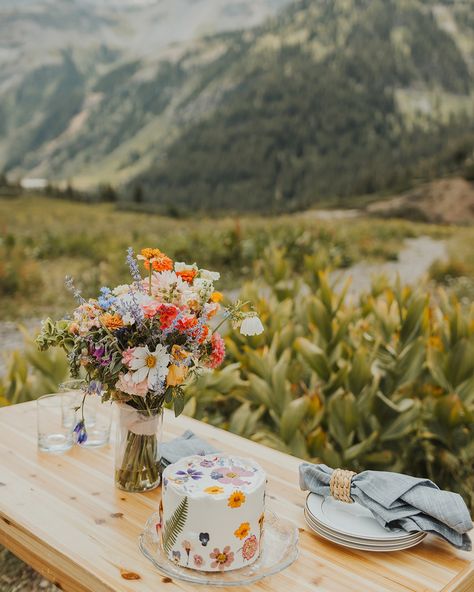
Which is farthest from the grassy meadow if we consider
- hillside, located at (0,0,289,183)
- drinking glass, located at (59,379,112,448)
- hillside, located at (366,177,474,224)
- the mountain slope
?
hillside, located at (0,0,289,183)

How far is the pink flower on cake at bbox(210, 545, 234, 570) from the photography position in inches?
46.0

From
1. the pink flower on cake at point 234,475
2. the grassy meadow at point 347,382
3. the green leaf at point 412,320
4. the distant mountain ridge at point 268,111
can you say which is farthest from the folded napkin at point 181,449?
the distant mountain ridge at point 268,111

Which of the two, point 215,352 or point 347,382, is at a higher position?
point 215,352

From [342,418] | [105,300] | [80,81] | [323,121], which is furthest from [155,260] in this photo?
[80,81]

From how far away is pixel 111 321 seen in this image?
1.30 meters

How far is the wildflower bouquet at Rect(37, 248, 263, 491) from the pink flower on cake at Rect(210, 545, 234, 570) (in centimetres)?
32

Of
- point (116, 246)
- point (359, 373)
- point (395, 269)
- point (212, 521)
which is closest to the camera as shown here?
point (212, 521)

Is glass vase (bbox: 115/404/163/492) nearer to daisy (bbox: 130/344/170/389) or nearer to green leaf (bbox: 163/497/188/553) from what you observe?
daisy (bbox: 130/344/170/389)

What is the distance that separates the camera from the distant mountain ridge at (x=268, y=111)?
18969 mm

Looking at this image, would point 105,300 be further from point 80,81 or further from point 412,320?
point 80,81

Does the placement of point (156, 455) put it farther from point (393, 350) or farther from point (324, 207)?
point (324, 207)

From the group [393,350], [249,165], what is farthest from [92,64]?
[393,350]

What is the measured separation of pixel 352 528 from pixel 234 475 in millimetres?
276

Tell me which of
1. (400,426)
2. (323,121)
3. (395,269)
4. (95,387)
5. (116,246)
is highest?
(323,121)
